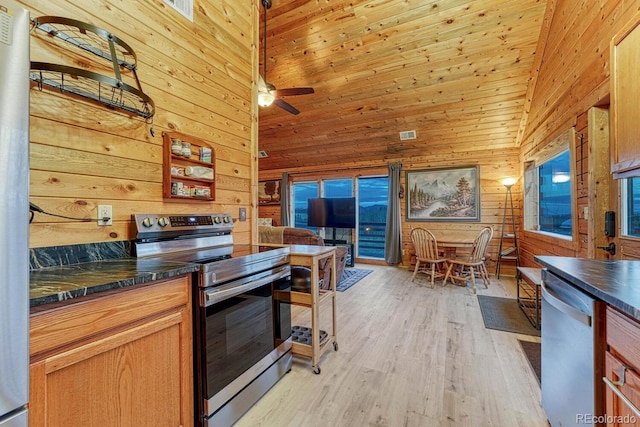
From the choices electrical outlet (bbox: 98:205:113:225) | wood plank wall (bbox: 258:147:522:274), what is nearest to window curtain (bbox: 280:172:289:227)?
wood plank wall (bbox: 258:147:522:274)

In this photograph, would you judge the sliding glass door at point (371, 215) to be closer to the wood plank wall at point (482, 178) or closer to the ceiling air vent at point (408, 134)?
the wood plank wall at point (482, 178)

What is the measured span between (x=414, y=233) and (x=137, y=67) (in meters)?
4.18

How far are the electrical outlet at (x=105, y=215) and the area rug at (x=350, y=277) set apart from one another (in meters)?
3.25

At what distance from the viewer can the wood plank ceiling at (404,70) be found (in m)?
3.35

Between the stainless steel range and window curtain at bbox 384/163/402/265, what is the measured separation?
423 centimetres

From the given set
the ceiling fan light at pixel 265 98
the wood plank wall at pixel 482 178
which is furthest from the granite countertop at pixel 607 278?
the wood plank wall at pixel 482 178

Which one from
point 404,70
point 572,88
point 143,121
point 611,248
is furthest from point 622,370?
point 404,70

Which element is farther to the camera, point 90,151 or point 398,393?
point 398,393

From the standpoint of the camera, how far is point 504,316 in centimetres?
309

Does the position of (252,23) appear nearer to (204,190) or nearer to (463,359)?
(204,190)

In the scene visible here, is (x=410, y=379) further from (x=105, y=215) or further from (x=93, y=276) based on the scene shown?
(x=105, y=215)

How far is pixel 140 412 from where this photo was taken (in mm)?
1118

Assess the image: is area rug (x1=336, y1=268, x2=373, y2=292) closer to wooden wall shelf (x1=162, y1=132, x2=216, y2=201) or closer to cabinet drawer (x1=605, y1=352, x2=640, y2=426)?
wooden wall shelf (x1=162, y1=132, x2=216, y2=201)

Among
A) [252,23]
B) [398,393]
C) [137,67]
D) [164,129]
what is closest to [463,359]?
[398,393]
